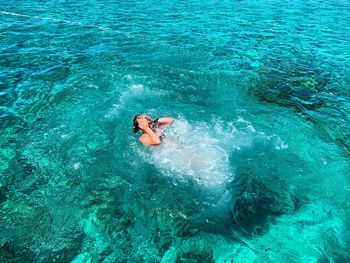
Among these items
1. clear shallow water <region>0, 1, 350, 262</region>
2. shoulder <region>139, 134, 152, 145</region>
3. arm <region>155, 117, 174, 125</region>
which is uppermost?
arm <region>155, 117, 174, 125</region>

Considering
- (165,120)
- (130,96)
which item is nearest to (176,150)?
(165,120)

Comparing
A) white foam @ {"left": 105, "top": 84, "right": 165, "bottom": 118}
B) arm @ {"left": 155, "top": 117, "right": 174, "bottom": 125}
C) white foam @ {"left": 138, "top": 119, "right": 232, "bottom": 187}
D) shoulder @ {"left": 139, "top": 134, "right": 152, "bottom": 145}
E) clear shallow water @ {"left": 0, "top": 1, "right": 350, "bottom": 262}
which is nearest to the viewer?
clear shallow water @ {"left": 0, "top": 1, "right": 350, "bottom": 262}

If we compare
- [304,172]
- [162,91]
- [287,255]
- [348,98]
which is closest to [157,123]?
[162,91]

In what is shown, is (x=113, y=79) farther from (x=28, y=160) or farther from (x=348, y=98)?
(x=348, y=98)

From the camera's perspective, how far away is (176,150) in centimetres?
908

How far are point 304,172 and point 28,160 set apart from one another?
26.6 ft

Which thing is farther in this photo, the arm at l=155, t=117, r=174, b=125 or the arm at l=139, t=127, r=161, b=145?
the arm at l=155, t=117, r=174, b=125

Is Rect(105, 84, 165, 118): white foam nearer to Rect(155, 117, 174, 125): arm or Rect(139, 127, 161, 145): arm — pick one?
Rect(155, 117, 174, 125): arm

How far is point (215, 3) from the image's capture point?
80.4ft

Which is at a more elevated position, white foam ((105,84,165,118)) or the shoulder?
the shoulder

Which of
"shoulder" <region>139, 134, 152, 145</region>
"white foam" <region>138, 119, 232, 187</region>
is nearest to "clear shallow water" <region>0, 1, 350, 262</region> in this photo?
"white foam" <region>138, 119, 232, 187</region>

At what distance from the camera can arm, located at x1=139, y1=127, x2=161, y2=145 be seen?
900cm

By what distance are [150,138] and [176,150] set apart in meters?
0.88

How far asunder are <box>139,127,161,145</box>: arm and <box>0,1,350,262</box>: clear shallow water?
26 centimetres
